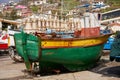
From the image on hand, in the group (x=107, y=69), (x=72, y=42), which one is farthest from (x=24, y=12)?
Result: (x=72, y=42)

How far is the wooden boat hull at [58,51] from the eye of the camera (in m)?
12.2

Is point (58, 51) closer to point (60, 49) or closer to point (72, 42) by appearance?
point (60, 49)

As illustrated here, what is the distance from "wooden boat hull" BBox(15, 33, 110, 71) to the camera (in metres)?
12.2

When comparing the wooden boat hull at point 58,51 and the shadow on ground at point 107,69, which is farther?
the shadow on ground at point 107,69

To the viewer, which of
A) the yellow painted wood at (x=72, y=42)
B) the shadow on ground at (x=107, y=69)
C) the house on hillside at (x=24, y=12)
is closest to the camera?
the yellow painted wood at (x=72, y=42)

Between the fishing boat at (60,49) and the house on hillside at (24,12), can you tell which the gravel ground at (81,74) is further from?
the house on hillside at (24,12)

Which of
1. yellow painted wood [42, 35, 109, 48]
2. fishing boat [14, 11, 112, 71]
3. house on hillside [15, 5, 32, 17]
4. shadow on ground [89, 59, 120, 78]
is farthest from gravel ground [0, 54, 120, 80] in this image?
house on hillside [15, 5, 32, 17]

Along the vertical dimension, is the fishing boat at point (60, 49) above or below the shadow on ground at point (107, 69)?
above

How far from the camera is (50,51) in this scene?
12.3m

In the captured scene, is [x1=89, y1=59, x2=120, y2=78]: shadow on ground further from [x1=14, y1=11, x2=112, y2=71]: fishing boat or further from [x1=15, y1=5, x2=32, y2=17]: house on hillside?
[x1=15, y1=5, x2=32, y2=17]: house on hillside

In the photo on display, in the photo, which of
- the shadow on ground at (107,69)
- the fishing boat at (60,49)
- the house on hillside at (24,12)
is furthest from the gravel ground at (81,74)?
the house on hillside at (24,12)

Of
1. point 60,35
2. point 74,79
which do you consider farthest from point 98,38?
point 74,79

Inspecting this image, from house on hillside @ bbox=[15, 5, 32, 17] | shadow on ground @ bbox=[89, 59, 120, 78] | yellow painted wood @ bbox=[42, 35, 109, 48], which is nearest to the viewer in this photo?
yellow painted wood @ bbox=[42, 35, 109, 48]

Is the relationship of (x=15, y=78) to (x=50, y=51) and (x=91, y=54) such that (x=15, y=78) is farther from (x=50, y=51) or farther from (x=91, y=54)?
(x=91, y=54)
